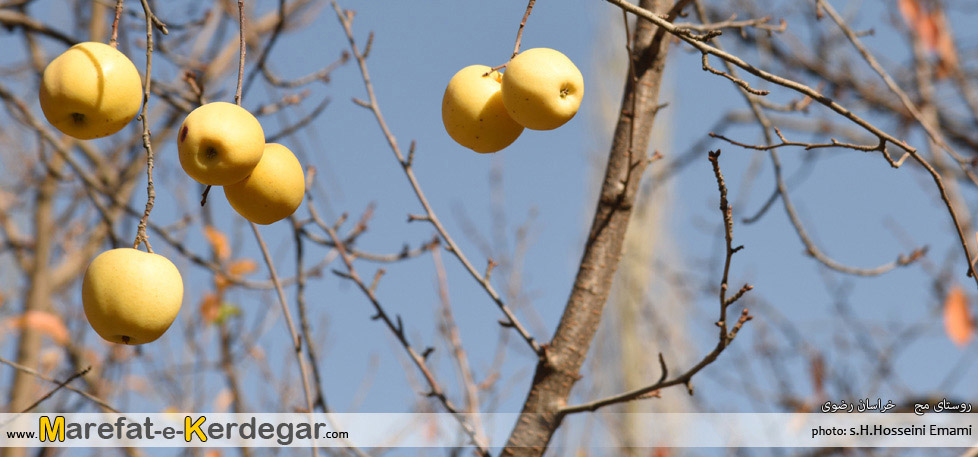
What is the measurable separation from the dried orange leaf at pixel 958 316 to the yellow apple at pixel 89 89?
3.19 meters

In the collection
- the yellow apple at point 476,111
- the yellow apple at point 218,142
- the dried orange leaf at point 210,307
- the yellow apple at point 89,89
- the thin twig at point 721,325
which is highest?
the dried orange leaf at point 210,307

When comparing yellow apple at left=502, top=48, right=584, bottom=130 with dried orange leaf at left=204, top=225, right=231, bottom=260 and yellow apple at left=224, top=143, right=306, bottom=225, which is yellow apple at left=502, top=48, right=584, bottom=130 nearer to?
yellow apple at left=224, top=143, right=306, bottom=225

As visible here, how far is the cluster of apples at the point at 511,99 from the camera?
1.22 metres

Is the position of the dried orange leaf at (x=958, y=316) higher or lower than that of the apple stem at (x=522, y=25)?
higher

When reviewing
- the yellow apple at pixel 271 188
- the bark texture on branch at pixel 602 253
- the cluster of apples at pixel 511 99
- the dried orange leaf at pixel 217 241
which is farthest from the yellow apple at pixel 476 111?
the dried orange leaf at pixel 217 241

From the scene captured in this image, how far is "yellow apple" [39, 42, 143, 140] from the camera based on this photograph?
1075 mm

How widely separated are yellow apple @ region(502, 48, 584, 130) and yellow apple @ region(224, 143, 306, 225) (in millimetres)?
367

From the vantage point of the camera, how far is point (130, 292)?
103cm

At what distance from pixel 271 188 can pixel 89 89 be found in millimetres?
284

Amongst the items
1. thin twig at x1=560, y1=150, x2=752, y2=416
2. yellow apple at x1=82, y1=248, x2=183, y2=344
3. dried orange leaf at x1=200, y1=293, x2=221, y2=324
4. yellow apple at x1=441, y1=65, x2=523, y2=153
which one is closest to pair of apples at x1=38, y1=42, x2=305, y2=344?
yellow apple at x1=82, y1=248, x2=183, y2=344

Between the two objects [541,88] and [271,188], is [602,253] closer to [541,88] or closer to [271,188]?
[541,88]

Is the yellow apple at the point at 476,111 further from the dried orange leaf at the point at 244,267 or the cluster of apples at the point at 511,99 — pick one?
the dried orange leaf at the point at 244,267

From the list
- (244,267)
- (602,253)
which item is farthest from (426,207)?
(244,267)

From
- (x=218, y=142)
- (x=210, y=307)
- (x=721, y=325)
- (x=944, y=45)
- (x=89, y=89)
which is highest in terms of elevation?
(x=944, y=45)
